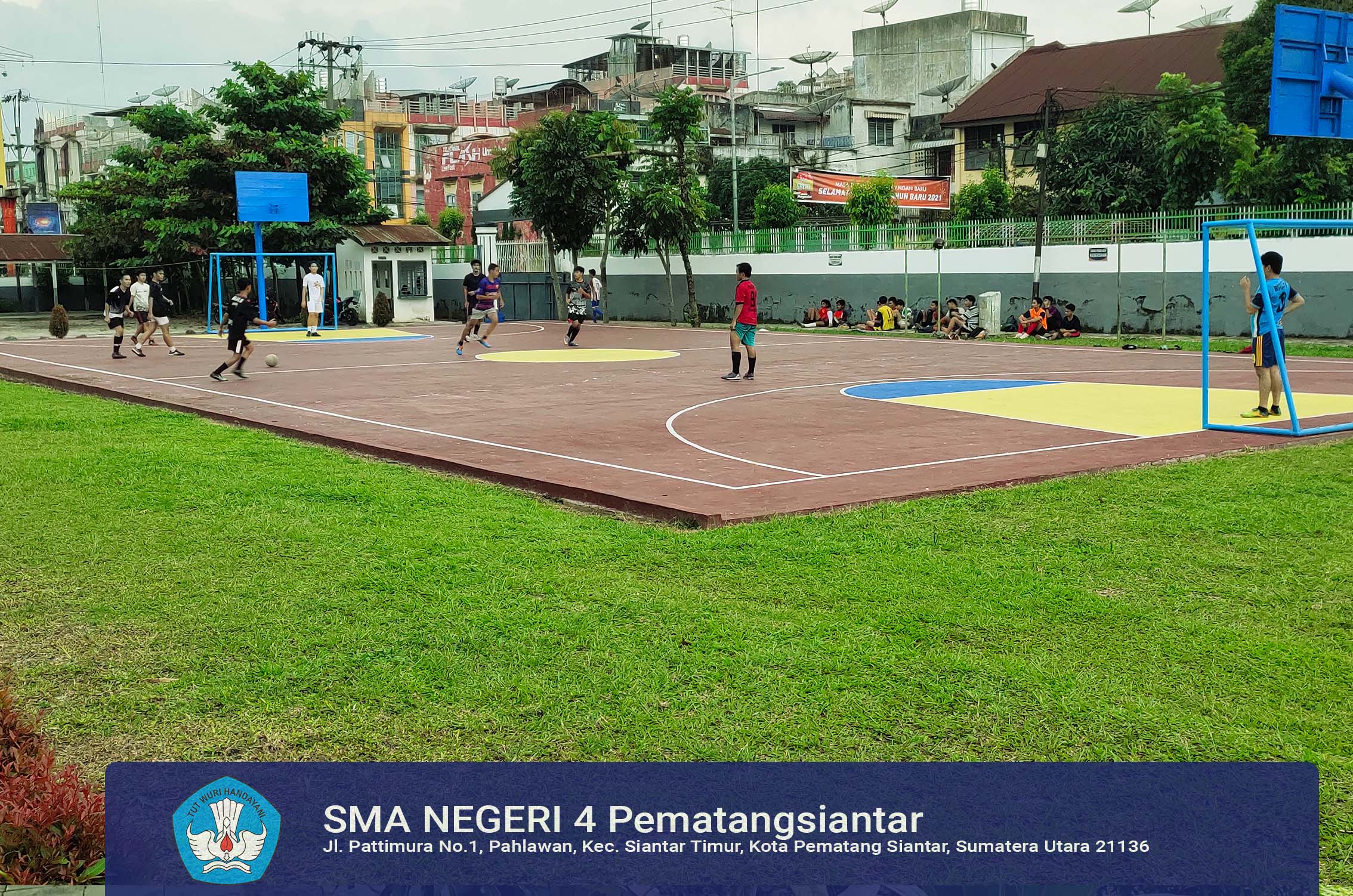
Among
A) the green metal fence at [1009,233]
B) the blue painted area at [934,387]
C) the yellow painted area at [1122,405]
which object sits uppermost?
the green metal fence at [1009,233]

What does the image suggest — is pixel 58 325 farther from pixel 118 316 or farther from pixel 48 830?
pixel 48 830

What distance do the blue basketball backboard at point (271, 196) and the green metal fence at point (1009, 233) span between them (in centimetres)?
1341

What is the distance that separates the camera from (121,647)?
5.93 metres

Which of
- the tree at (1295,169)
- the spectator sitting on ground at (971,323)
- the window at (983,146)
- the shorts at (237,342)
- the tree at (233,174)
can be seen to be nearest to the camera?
the shorts at (237,342)

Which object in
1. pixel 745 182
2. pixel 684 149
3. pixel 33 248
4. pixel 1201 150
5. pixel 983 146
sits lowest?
pixel 33 248

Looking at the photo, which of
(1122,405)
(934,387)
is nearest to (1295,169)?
(934,387)

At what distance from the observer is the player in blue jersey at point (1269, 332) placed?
12.7m

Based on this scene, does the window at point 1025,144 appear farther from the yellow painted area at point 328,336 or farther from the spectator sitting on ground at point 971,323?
the yellow painted area at point 328,336

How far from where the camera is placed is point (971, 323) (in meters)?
31.1

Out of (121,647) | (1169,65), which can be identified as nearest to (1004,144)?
(1169,65)

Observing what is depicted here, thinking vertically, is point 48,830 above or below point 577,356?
A: below

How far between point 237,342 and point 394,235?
24178mm

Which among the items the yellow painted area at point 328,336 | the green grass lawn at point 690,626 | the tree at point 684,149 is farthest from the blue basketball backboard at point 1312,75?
the tree at point 684,149

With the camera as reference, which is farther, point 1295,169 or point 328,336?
point 328,336
